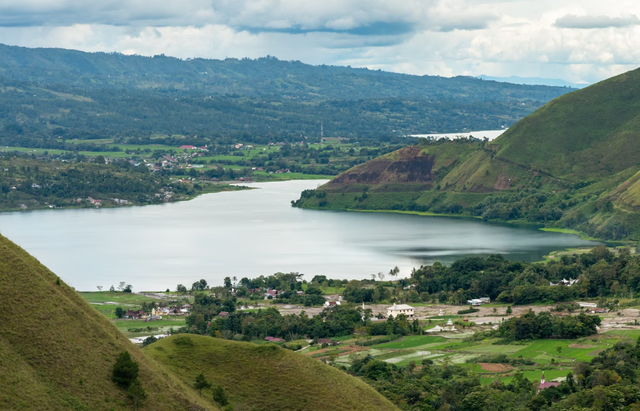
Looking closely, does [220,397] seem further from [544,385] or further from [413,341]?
[413,341]

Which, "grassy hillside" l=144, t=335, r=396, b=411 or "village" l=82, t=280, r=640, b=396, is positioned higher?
"grassy hillside" l=144, t=335, r=396, b=411

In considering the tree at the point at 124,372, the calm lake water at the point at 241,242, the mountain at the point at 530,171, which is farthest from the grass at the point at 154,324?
the mountain at the point at 530,171

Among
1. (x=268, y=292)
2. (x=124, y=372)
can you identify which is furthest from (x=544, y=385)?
(x=268, y=292)

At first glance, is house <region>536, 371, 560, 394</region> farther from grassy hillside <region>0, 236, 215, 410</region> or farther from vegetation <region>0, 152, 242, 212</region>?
vegetation <region>0, 152, 242, 212</region>

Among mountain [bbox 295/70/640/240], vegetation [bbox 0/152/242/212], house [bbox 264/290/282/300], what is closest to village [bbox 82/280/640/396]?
house [bbox 264/290/282/300]

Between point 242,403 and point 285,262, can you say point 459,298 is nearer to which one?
point 285,262

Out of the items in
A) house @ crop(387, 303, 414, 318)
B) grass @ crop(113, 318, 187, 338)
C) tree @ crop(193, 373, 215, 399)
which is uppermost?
tree @ crop(193, 373, 215, 399)
